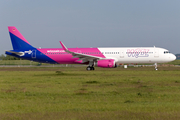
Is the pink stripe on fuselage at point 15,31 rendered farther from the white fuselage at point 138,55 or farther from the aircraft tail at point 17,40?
the white fuselage at point 138,55

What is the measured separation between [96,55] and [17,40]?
12.5 m

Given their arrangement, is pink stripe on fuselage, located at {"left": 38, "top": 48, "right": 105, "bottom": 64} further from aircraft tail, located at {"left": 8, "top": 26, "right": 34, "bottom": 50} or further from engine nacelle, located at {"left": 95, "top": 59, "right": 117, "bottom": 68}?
aircraft tail, located at {"left": 8, "top": 26, "right": 34, "bottom": 50}

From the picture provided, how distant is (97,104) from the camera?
29.4 feet

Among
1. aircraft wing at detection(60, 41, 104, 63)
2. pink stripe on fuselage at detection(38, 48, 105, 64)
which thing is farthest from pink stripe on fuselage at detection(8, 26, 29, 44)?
aircraft wing at detection(60, 41, 104, 63)

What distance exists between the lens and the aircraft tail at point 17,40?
36.7 meters

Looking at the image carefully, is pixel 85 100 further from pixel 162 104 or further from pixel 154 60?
pixel 154 60

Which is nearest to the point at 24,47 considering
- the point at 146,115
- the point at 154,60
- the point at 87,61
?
the point at 87,61

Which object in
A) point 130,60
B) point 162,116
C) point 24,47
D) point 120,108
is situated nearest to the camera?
point 162,116

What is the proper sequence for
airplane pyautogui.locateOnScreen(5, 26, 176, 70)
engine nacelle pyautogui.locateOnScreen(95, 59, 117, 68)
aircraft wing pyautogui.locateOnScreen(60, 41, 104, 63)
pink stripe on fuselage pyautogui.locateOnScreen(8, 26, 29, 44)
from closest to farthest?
engine nacelle pyautogui.locateOnScreen(95, 59, 117, 68) → aircraft wing pyautogui.locateOnScreen(60, 41, 104, 63) → airplane pyautogui.locateOnScreen(5, 26, 176, 70) → pink stripe on fuselage pyautogui.locateOnScreen(8, 26, 29, 44)

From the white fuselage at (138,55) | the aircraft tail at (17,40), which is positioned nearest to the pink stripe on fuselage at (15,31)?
the aircraft tail at (17,40)

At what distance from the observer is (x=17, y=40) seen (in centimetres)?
3675

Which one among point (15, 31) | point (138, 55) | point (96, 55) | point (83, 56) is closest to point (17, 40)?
point (15, 31)

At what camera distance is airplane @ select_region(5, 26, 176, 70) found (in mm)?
33281

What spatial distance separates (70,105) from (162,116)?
3.36 meters
